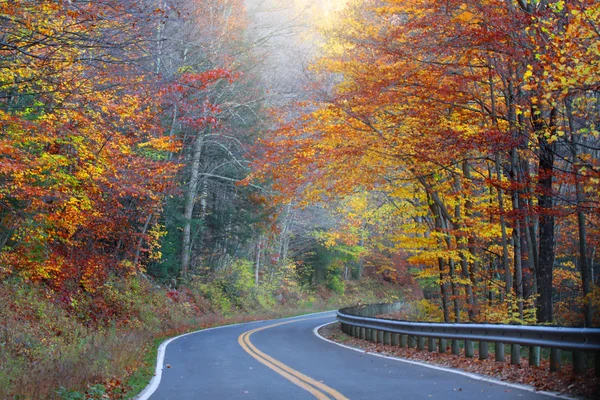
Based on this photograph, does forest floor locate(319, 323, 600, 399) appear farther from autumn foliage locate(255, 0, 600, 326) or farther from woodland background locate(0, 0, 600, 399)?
woodland background locate(0, 0, 600, 399)

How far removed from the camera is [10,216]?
53.6 ft

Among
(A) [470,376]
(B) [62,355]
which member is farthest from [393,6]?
(B) [62,355]

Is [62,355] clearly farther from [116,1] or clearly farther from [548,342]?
[548,342]

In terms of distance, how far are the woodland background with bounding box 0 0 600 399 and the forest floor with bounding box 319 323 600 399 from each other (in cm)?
330

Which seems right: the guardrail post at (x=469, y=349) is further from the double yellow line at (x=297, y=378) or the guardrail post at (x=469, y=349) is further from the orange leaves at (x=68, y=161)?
the orange leaves at (x=68, y=161)

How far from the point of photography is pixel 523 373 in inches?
357

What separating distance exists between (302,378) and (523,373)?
11.4 feet

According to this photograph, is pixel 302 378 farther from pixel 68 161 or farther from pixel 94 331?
pixel 94 331

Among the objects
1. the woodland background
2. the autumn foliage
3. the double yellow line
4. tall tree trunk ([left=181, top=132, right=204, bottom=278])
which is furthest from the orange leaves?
tall tree trunk ([left=181, top=132, right=204, bottom=278])

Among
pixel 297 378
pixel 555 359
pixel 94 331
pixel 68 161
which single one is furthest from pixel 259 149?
pixel 555 359

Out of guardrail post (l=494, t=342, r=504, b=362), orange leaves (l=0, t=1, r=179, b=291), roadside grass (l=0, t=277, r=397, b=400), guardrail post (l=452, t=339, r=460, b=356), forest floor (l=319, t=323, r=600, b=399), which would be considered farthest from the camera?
orange leaves (l=0, t=1, r=179, b=291)

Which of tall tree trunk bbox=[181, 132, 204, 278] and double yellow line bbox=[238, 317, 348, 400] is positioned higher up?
tall tree trunk bbox=[181, 132, 204, 278]

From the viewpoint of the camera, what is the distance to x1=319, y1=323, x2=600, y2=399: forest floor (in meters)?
7.25

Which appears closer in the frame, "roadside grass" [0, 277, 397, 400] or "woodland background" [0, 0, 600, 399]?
"roadside grass" [0, 277, 397, 400]
